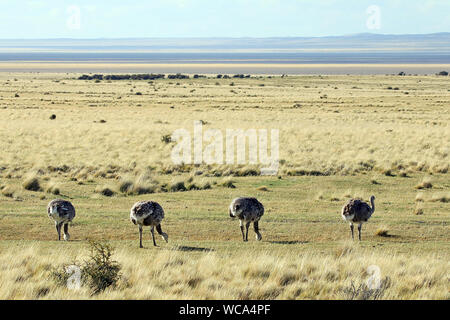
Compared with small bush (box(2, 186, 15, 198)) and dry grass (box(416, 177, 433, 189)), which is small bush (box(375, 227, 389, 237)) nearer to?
dry grass (box(416, 177, 433, 189))

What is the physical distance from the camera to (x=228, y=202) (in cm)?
2130

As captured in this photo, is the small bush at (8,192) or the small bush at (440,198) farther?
the small bush at (8,192)

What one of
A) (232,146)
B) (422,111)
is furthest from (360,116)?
(232,146)

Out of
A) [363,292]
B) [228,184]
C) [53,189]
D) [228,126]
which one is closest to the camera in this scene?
[363,292]

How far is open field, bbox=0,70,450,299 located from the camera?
1151 centimetres

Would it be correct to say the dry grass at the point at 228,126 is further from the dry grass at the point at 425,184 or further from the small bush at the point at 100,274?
the small bush at the point at 100,274

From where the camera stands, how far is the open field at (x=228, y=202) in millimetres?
11508

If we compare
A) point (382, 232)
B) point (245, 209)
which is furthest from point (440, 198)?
point (245, 209)

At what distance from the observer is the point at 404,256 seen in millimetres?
13555

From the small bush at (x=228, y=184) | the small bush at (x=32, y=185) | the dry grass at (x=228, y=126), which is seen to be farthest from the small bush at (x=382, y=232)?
the small bush at (x=32, y=185)

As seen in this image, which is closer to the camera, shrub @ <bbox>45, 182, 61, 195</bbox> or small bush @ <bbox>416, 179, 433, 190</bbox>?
shrub @ <bbox>45, 182, 61, 195</bbox>

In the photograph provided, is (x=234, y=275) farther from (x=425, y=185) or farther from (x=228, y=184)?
(x=425, y=185)

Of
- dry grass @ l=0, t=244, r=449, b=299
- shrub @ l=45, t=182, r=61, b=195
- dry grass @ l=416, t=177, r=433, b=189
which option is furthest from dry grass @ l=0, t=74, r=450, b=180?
dry grass @ l=0, t=244, r=449, b=299
